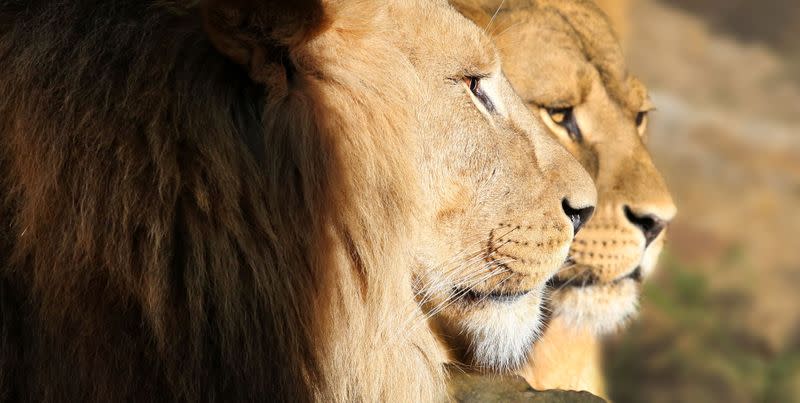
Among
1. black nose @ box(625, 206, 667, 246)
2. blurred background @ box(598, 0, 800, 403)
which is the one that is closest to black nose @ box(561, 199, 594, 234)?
black nose @ box(625, 206, 667, 246)

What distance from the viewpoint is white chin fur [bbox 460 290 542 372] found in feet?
9.14

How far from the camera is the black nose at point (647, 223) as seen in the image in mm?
3500

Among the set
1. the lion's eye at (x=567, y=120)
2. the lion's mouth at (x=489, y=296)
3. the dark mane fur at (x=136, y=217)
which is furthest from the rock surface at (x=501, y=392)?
the lion's eye at (x=567, y=120)

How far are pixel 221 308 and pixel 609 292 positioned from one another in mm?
1496

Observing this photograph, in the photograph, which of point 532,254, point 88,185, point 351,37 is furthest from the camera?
point 532,254

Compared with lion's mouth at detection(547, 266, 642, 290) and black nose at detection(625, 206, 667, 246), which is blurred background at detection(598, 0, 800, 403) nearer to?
black nose at detection(625, 206, 667, 246)

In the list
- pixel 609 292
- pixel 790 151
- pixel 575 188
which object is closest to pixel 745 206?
pixel 790 151

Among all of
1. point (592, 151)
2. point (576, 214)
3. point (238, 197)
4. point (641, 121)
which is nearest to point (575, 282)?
point (592, 151)

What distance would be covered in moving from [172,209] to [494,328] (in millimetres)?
876

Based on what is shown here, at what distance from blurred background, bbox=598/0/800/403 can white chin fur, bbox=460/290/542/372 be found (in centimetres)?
588

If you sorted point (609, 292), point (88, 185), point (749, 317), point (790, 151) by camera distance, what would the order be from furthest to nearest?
1. point (790, 151)
2. point (749, 317)
3. point (609, 292)
4. point (88, 185)

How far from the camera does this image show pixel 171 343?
2.33 metres

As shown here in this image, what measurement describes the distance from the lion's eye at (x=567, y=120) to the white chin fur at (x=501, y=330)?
2.77ft

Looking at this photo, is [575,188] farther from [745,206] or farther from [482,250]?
[745,206]
